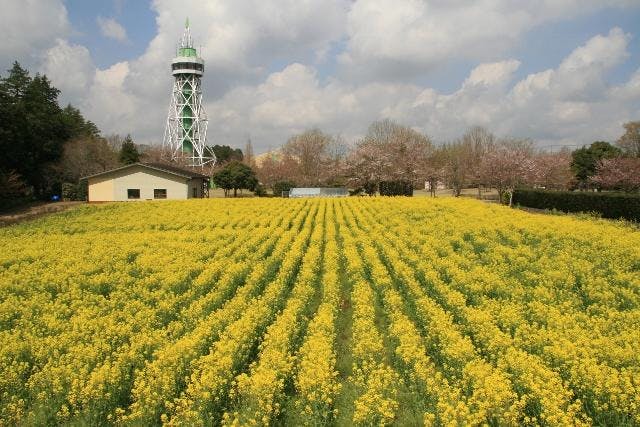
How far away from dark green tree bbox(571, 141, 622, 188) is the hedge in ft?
116

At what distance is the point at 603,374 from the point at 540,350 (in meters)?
1.45

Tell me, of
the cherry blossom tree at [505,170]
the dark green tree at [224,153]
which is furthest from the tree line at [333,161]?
the dark green tree at [224,153]

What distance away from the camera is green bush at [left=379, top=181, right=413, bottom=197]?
69875 millimetres

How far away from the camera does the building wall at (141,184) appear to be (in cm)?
5341

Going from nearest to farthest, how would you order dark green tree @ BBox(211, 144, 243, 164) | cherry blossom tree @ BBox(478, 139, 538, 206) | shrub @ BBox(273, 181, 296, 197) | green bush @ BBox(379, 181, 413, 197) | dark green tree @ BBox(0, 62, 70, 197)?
dark green tree @ BBox(0, 62, 70, 197), cherry blossom tree @ BBox(478, 139, 538, 206), green bush @ BBox(379, 181, 413, 197), shrub @ BBox(273, 181, 296, 197), dark green tree @ BBox(211, 144, 243, 164)

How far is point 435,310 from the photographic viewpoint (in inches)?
395

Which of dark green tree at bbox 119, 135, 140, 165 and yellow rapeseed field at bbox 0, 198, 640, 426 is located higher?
dark green tree at bbox 119, 135, 140, 165

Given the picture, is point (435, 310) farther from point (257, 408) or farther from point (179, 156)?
point (179, 156)

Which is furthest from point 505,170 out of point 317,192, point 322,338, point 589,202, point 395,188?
point 322,338

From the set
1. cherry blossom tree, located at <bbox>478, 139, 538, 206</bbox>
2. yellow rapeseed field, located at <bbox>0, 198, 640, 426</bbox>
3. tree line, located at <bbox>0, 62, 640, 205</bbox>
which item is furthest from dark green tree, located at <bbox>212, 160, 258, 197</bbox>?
yellow rapeseed field, located at <bbox>0, 198, 640, 426</bbox>

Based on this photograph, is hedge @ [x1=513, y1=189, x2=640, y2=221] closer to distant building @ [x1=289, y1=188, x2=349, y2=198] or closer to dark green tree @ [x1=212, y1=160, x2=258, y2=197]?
distant building @ [x1=289, y1=188, x2=349, y2=198]

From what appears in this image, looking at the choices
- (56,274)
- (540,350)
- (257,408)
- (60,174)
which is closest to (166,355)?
(257,408)

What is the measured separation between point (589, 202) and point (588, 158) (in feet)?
153

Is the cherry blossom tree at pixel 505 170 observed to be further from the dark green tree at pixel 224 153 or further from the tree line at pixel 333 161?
the dark green tree at pixel 224 153
